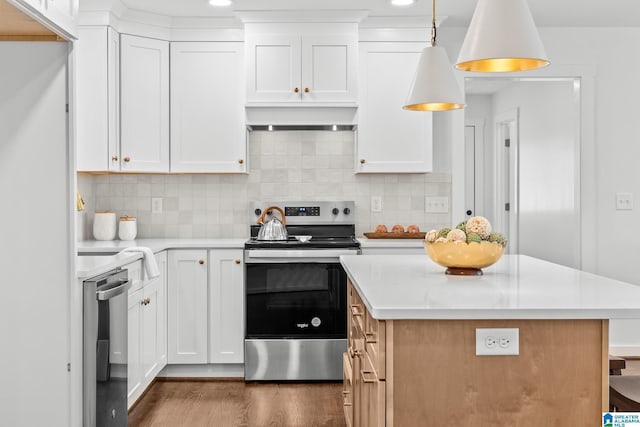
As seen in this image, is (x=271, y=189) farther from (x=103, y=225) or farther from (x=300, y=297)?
(x=103, y=225)

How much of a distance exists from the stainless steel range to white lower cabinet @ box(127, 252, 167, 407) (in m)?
0.54

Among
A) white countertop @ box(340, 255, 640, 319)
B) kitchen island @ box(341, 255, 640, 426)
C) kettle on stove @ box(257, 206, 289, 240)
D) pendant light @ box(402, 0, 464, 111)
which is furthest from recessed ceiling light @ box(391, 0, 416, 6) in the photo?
kitchen island @ box(341, 255, 640, 426)

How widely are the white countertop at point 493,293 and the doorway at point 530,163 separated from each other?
7.48 ft

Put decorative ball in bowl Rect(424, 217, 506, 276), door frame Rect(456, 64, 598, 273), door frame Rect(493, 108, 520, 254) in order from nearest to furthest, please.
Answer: decorative ball in bowl Rect(424, 217, 506, 276)
door frame Rect(456, 64, 598, 273)
door frame Rect(493, 108, 520, 254)

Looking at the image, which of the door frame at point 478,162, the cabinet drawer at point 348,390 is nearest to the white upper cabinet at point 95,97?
the cabinet drawer at point 348,390

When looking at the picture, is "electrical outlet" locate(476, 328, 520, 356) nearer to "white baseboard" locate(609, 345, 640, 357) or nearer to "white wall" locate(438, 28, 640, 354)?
"white wall" locate(438, 28, 640, 354)

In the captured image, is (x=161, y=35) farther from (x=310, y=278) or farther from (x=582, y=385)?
(x=582, y=385)

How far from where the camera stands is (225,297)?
13.8ft

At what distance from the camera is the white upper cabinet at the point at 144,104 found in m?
4.23

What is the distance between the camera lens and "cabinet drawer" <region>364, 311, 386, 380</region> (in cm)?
184

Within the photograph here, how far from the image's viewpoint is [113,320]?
9.07 ft

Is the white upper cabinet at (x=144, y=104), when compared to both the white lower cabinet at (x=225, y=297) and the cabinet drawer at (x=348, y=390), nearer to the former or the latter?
the white lower cabinet at (x=225, y=297)

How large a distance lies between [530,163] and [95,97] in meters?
4.30

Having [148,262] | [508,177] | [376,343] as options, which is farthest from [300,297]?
[508,177]
